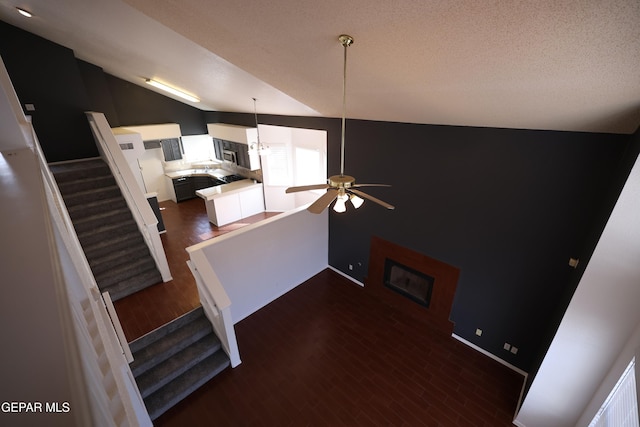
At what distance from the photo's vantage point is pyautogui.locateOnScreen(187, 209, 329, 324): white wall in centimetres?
400

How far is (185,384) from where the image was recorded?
335cm

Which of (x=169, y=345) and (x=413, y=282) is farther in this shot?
(x=413, y=282)

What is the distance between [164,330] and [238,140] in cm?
522

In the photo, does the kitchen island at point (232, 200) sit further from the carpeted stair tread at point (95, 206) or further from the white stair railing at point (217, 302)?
the white stair railing at point (217, 302)

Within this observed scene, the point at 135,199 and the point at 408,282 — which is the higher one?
the point at 135,199

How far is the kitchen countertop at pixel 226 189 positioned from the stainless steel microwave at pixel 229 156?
0.79 metres

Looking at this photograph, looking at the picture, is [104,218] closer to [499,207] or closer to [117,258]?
[117,258]

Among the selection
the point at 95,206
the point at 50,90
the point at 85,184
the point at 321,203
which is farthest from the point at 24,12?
the point at 321,203

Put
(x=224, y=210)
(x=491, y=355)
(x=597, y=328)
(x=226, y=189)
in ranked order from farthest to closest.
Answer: (x=226, y=189) → (x=224, y=210) → (x=491, y=355) → (x=597, y=328)

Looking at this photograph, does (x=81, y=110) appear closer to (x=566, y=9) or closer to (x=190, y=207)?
(x=190, y=207)

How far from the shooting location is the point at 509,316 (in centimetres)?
358

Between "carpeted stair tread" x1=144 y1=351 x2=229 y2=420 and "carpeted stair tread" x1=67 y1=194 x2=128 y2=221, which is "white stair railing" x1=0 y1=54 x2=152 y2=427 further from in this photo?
"carpeted stair tread" x1=67 y1=194 x2=128 y2=221

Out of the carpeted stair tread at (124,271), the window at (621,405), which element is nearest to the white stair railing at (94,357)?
the carpeted stair tread at (124,271)

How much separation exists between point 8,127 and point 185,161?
6.50 m
